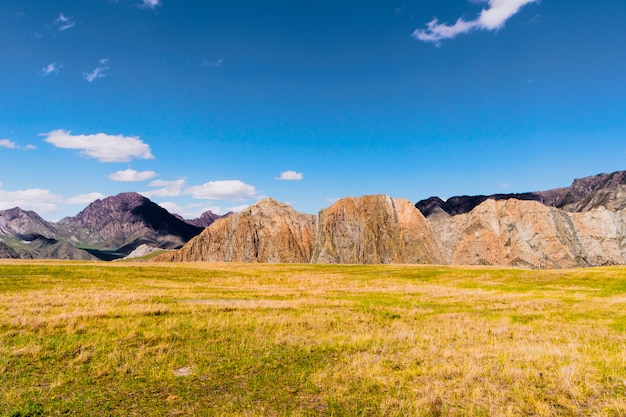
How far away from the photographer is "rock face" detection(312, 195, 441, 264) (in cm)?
14700

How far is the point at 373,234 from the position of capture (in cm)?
15312

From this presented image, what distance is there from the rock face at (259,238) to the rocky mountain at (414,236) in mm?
457

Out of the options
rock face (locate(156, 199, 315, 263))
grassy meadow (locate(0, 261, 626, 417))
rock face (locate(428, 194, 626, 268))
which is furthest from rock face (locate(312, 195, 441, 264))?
grassy meadow (locate(0, 261, 626, 417))

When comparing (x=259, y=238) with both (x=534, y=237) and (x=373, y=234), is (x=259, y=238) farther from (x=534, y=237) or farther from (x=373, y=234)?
(x=534, y=237)

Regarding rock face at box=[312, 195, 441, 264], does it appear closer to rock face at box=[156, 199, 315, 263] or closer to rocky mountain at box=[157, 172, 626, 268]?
rocky mountain at box=[157, 172, 626, 268]

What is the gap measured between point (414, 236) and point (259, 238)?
6988cm

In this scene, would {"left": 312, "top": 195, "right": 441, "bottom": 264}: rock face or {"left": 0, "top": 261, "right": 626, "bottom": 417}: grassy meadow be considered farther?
{"left": 312, "top": 195, "right": 441, "bottom": 264}: rock face

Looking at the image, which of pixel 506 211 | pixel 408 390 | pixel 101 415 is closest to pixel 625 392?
pixel 408 390

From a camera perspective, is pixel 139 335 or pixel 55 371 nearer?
pixel 55 371

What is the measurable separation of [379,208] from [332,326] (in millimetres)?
143635

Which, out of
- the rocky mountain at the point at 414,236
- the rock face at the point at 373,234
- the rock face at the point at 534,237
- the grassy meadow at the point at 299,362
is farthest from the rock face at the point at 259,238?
the grassy meadow at the point at 299,362

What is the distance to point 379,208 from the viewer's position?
160 m

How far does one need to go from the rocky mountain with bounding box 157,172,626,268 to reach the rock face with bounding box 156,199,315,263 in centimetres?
46

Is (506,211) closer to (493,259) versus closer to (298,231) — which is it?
(493,259)
